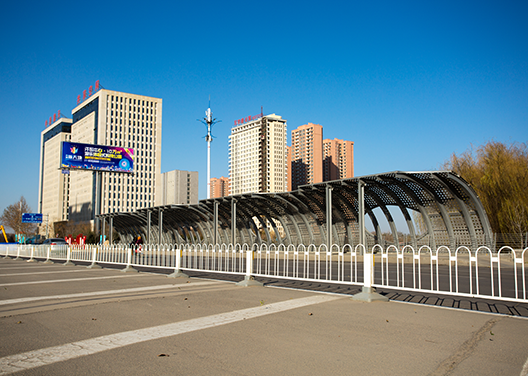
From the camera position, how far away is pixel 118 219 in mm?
40344

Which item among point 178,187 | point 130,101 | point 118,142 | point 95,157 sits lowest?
point 95,157

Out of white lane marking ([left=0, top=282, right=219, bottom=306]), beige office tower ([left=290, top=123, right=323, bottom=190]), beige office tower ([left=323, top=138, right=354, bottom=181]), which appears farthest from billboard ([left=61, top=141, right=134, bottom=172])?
beige office tower ([left=323, top=138, right=354, bottom=181])

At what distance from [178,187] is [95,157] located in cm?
7865

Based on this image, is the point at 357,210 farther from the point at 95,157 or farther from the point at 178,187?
the point at 178,187

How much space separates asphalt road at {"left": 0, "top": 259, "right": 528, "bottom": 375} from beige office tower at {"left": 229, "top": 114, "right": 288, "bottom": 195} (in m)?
123

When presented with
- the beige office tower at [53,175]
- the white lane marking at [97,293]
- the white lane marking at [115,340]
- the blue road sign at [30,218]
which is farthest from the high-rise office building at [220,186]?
the white lane marking at [115,340]

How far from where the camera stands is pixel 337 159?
148m

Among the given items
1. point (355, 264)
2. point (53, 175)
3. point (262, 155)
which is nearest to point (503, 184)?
point (355, 264)

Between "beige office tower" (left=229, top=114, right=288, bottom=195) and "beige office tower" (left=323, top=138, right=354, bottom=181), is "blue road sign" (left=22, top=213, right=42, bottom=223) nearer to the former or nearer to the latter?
"beige office tower" (left=229, top=114, right=288, bottom=195)

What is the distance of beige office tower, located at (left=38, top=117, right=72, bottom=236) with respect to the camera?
151 metres

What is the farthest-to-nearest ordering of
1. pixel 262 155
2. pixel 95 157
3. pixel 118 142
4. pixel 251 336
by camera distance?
pixel 262 155, pixel 118 142, pixel 95 157, pixel 251 336

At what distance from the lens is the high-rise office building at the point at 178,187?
388 feet

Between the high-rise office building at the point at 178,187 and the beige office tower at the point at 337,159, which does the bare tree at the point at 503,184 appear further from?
the beige office tower at the point at 337,159

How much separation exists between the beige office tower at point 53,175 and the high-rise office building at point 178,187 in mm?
47992
